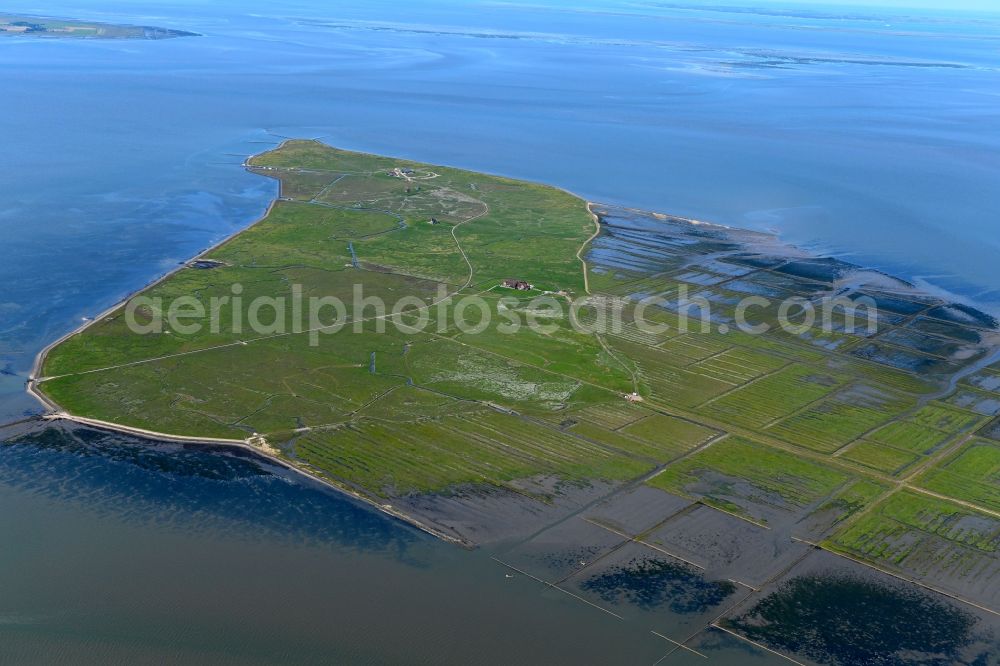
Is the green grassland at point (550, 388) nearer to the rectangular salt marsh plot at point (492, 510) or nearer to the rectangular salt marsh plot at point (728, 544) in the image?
the rectangular salt marsh plot at point (492, 510)

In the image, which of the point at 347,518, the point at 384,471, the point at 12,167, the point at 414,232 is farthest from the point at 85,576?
the point at 12,167

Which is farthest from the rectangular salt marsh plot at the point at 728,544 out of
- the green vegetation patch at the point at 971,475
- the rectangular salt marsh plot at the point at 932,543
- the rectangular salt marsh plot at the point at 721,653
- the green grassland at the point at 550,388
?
the green vegetation patch at the point at 971,475

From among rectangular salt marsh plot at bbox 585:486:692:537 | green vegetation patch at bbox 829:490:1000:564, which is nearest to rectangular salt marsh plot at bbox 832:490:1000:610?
green vegetation patch at bbox 829:490:1000:564

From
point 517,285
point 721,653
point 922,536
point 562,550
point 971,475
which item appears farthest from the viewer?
point 517,285

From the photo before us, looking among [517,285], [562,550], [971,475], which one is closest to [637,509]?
[562,550]

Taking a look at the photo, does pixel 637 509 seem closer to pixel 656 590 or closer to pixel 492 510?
pixel 656 590

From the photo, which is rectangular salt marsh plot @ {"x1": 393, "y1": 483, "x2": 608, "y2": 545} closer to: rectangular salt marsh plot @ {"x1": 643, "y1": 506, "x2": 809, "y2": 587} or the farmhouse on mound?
rectangular salt marsh plot @ {"x1": 643, "y1": 506, "x2": 809, "y2": 587}
